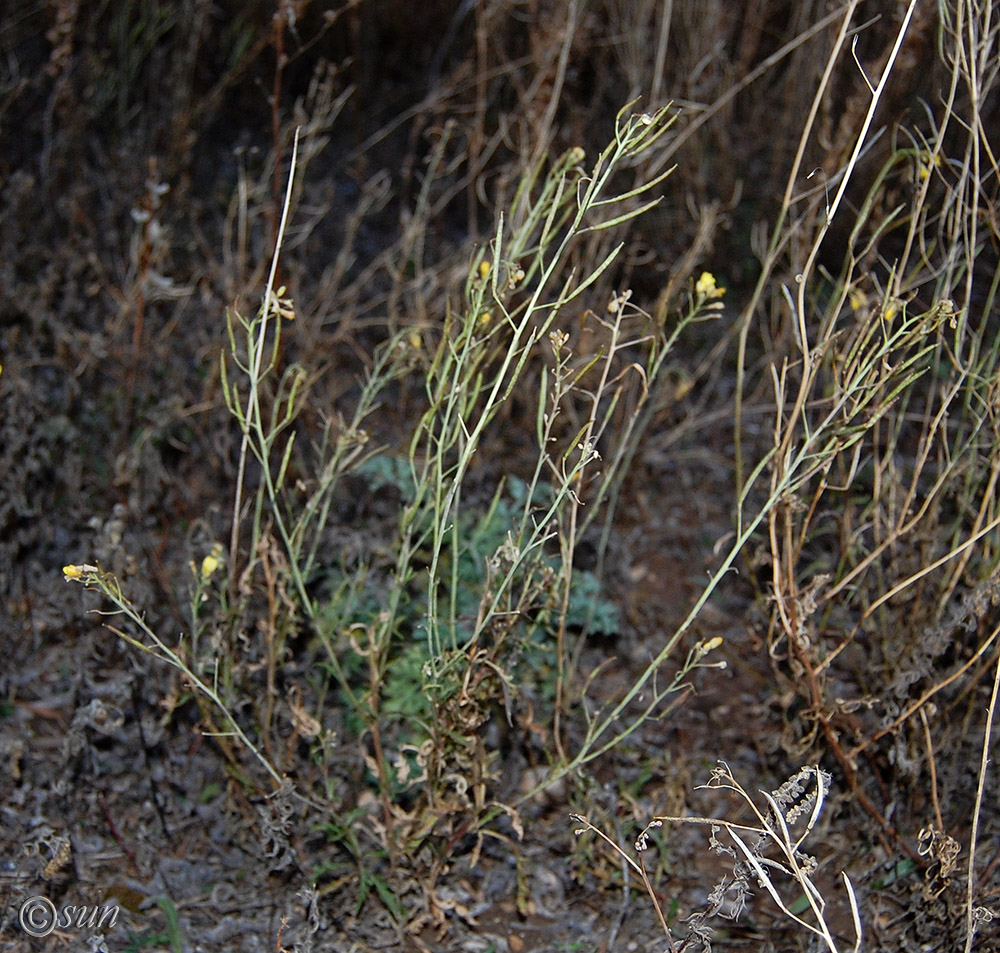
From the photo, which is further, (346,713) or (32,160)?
(32,160)

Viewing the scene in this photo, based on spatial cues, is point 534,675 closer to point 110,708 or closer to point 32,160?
point 110,708

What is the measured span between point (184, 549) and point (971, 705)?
1.65 metres

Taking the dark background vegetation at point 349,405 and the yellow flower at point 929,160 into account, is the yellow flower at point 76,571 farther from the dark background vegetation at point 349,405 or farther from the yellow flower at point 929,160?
A: the yellow flower at point 929,160

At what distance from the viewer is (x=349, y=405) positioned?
9.08ft

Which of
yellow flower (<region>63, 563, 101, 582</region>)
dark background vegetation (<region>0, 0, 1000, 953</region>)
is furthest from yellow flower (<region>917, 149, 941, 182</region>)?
yellow flower (<region>63, 563, 101, 582</region>)

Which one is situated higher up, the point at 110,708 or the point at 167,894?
the point at 110,708

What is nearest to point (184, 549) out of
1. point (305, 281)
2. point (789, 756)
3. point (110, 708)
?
point (110, 708)

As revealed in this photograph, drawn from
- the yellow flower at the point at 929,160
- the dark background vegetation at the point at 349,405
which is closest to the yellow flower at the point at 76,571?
the dark background vegetation at the point at 349,405

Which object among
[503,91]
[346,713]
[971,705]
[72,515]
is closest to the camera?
[971,705]

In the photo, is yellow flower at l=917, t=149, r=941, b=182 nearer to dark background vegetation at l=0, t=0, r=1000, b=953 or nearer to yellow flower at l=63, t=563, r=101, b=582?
dark background vegetation at l=0, t=0, r=1000, b=953

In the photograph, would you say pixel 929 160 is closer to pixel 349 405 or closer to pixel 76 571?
pixel 76 571

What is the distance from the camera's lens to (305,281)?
308cm

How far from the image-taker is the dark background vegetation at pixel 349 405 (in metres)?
1.74

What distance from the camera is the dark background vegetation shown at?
1.74 metres
